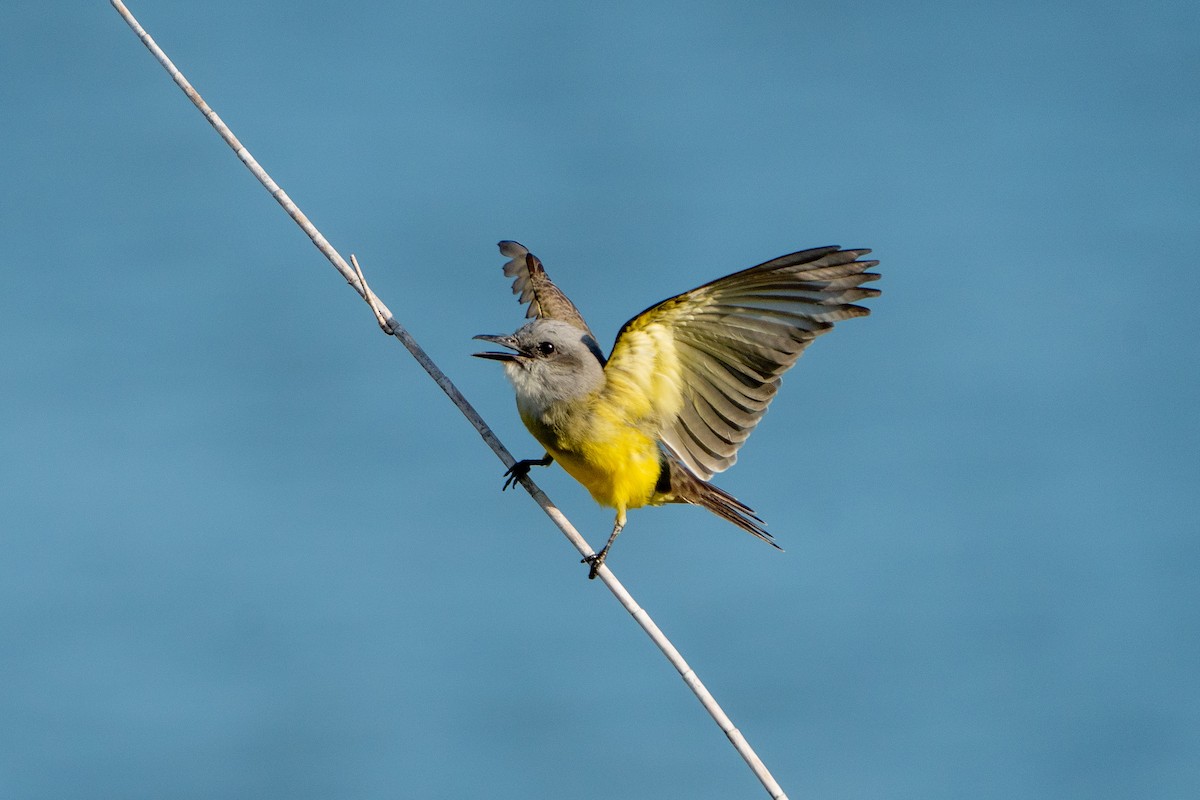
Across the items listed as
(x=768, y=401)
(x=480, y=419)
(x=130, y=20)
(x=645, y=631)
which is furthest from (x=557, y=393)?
(x=130, y=20)

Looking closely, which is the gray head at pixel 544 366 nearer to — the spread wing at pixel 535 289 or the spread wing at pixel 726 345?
the spread wing at pixel 726 345

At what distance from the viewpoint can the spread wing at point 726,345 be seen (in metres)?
4.98

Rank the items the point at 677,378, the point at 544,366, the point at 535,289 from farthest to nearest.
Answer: the point at 535,289 < the point at 677,378 < the point at 544,366

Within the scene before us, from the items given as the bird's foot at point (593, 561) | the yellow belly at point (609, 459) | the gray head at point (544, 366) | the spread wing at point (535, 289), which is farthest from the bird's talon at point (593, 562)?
the spread wing at point (535, 289)

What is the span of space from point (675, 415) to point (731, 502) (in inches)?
17.6

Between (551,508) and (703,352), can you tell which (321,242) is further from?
(703,352)

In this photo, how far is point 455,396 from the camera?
476 cm

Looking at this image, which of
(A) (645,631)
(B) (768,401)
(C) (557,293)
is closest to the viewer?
(A) (645,631)

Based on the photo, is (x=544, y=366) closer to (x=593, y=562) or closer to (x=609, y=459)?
(x=609, y=459)

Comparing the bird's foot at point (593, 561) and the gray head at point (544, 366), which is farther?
the gray head at point (544, 366)

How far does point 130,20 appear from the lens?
14.5 ft

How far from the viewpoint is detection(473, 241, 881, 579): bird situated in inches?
198

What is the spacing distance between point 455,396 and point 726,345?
1.22m

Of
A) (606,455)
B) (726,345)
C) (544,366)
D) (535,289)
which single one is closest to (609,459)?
(606,455)
